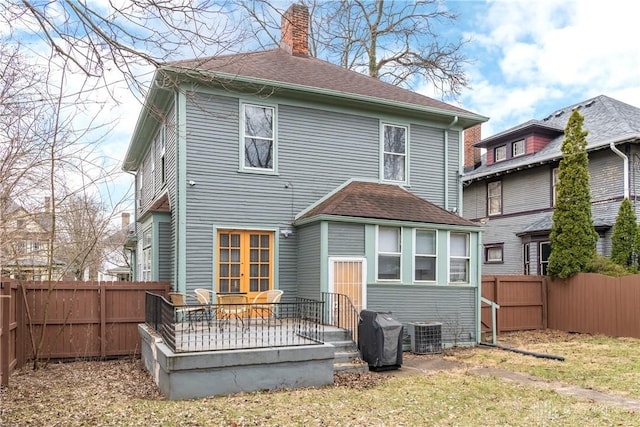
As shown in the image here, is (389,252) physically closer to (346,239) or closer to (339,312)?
(346,239)

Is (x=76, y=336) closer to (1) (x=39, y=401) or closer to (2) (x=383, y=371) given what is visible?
(1) (x=39, y=401)

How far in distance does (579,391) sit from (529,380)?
0.86 m

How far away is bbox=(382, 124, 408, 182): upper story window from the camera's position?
42.5 ft

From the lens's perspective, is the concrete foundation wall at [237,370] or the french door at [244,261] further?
the french door at [244,261]

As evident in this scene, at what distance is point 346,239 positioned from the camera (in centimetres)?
1065

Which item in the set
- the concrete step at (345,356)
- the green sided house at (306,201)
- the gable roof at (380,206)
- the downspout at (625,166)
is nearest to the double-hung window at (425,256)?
the green sided house at (306,201)

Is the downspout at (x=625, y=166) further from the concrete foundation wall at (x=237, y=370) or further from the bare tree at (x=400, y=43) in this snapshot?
the concrete foundation wall at (x=237, y=370)

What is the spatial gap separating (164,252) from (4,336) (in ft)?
14.7

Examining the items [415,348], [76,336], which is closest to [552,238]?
[415,348]

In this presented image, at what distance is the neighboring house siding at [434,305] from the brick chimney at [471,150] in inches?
496

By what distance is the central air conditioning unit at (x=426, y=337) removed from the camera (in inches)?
416

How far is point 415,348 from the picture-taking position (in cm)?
1059

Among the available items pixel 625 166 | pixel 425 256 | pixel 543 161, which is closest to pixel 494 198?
pixel 543 161

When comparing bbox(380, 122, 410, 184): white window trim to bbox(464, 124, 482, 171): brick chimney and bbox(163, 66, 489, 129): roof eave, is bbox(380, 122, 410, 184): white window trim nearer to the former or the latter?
bbox(163, 66, 489, 129): roof eave
